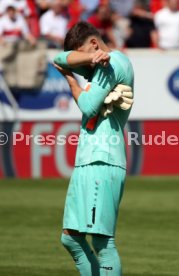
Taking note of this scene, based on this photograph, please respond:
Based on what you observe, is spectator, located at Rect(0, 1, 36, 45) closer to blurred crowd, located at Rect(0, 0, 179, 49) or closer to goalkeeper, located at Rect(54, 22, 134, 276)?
blurred crowd, located at Rect(0, 0, 179, 49)

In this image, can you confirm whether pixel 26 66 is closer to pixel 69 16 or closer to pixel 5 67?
pixel 5 67

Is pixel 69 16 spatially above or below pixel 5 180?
above

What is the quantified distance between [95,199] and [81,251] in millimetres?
491

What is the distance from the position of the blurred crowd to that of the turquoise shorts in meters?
11.7

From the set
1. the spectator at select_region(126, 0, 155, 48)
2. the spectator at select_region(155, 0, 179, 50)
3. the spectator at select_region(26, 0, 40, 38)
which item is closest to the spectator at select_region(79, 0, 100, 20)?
the spectator at select_region(126, 0, 155, 48)

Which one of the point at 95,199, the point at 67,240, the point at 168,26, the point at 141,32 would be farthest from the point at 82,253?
the point at 141,32

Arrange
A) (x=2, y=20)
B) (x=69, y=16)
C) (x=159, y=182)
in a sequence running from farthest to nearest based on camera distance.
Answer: (x=69, y=16) → (x=2, y=20) → (x=159, y=182)

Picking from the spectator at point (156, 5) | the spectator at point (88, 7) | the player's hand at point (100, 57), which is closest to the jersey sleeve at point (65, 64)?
the player's hand at point (100, 57)

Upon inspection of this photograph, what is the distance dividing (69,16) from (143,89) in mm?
2970

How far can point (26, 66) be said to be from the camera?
18.1 m

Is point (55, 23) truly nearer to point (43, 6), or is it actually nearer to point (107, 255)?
point (43, 6)

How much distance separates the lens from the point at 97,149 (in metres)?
7.23

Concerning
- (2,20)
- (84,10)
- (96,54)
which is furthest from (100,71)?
(84,10)

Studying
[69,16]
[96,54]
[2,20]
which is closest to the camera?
[96,54]
